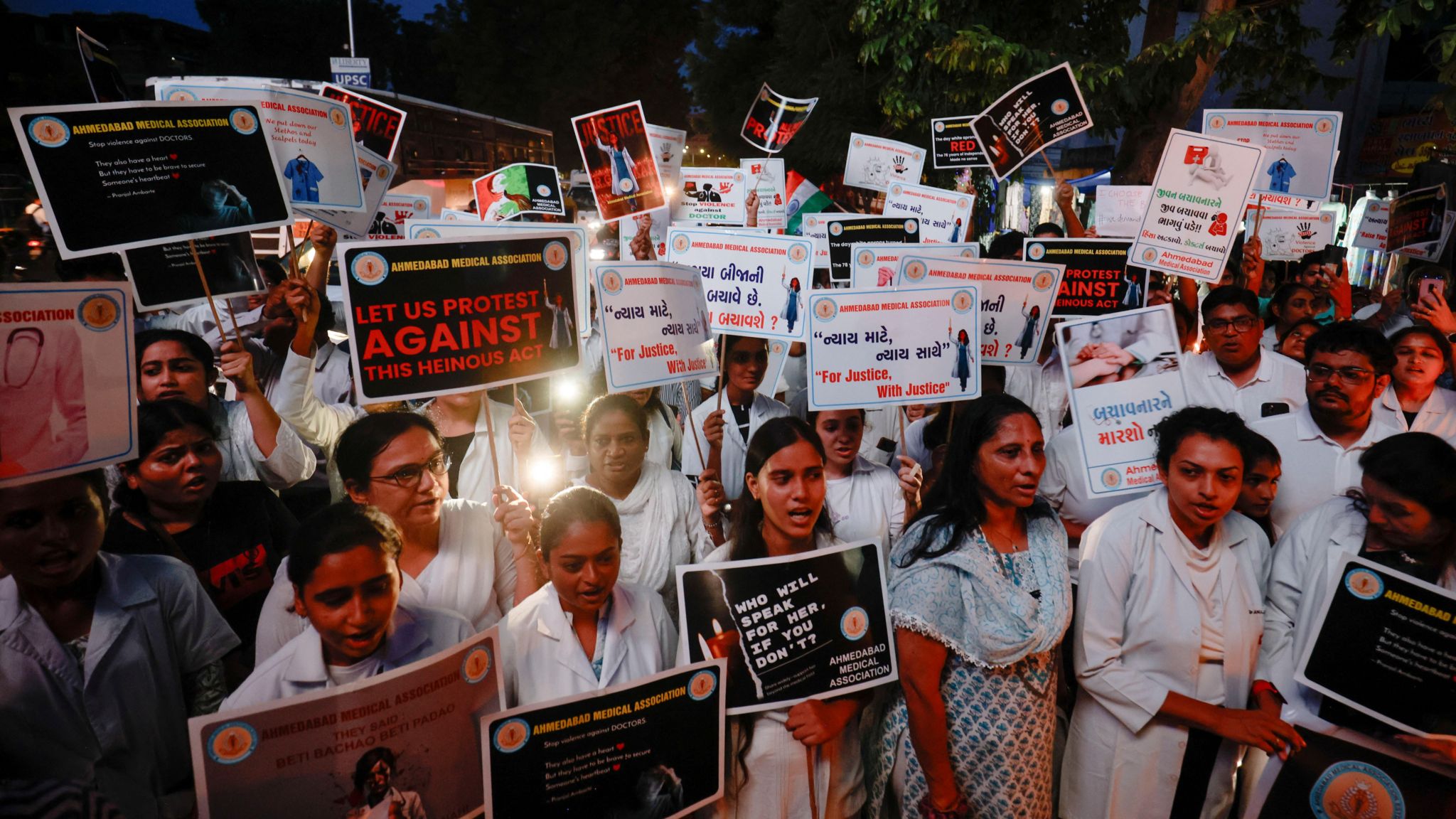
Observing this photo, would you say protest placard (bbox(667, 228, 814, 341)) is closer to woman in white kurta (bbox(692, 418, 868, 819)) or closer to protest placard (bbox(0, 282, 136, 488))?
woman in white kurta (bbox(692, 418, 868, 819))

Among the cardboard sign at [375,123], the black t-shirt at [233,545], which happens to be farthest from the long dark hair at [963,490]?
the cardboard sign at [375,123]

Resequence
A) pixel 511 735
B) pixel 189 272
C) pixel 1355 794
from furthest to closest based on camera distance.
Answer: pixel 189 272 < pixel 1355 794 < pixel 511 735

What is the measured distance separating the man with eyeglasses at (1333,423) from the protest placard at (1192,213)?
165 centimetres

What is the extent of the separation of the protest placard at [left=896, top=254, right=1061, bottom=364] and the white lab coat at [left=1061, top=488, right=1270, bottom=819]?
1544 mm

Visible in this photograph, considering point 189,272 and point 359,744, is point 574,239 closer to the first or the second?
point 359,744

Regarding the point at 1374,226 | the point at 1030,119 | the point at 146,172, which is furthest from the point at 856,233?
the point at 1374,226

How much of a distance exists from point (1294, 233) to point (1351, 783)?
28.9 feet

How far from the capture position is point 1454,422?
4.20 m

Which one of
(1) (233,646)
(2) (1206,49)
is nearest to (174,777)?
(1) (233,646)

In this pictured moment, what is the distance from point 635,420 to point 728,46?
26.2 metres

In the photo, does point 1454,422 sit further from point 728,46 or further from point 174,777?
point 728,46

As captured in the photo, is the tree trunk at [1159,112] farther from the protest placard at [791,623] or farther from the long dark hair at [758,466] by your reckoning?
the protest placard at [791,623]

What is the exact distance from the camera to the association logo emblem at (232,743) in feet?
5.82

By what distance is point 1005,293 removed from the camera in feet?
14.1
